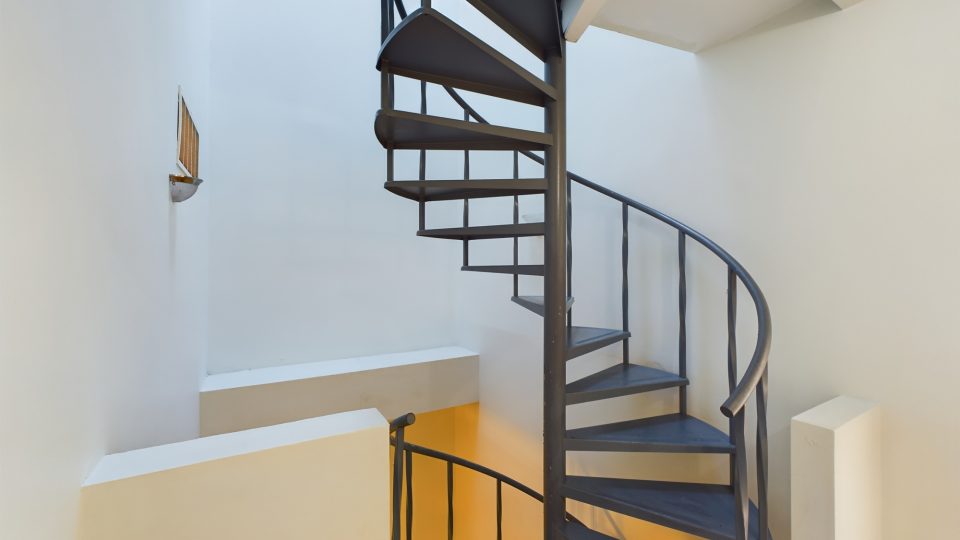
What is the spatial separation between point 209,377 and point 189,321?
35.6 inches

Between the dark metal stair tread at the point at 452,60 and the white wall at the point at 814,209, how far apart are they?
0.87 metres

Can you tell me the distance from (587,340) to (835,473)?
937 mm

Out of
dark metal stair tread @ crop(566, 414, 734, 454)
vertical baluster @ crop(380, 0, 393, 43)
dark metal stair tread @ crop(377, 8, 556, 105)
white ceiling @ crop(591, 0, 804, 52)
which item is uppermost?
vertical baluster @ crop(380, 0, 393, 43)

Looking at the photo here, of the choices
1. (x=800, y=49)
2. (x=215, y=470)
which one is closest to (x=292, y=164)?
(x=215, y=470)

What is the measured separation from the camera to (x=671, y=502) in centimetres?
153

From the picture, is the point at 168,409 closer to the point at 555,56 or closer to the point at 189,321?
Result: the point at 189,321

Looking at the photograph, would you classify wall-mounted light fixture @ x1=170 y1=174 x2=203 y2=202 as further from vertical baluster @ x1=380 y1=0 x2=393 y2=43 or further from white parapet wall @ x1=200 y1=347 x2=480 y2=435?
white parapet wall @ x1=200 y1=347 x2=480 y2=435

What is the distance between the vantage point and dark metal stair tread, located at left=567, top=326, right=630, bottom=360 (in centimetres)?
179

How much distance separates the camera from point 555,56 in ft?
5.68

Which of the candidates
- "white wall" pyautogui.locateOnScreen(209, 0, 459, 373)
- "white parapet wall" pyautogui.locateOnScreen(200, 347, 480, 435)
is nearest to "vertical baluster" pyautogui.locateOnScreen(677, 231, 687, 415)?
"white parapet wall" pyautogui.locateOnScreen(200, 347, 480, 435)

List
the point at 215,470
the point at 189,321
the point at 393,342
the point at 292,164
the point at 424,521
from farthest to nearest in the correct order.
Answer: the point at 424,521 → the point at 393,342 → the point at 292,164 → the point at 189,321 → the point at 215,470

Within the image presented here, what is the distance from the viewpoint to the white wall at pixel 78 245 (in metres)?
0.68

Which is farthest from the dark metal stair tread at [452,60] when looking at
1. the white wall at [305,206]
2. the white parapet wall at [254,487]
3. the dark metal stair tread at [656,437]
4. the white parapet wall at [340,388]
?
the white parapet wall at [340,388]

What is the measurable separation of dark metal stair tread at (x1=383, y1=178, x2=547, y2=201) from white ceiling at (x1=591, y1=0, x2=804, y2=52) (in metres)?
0.76
